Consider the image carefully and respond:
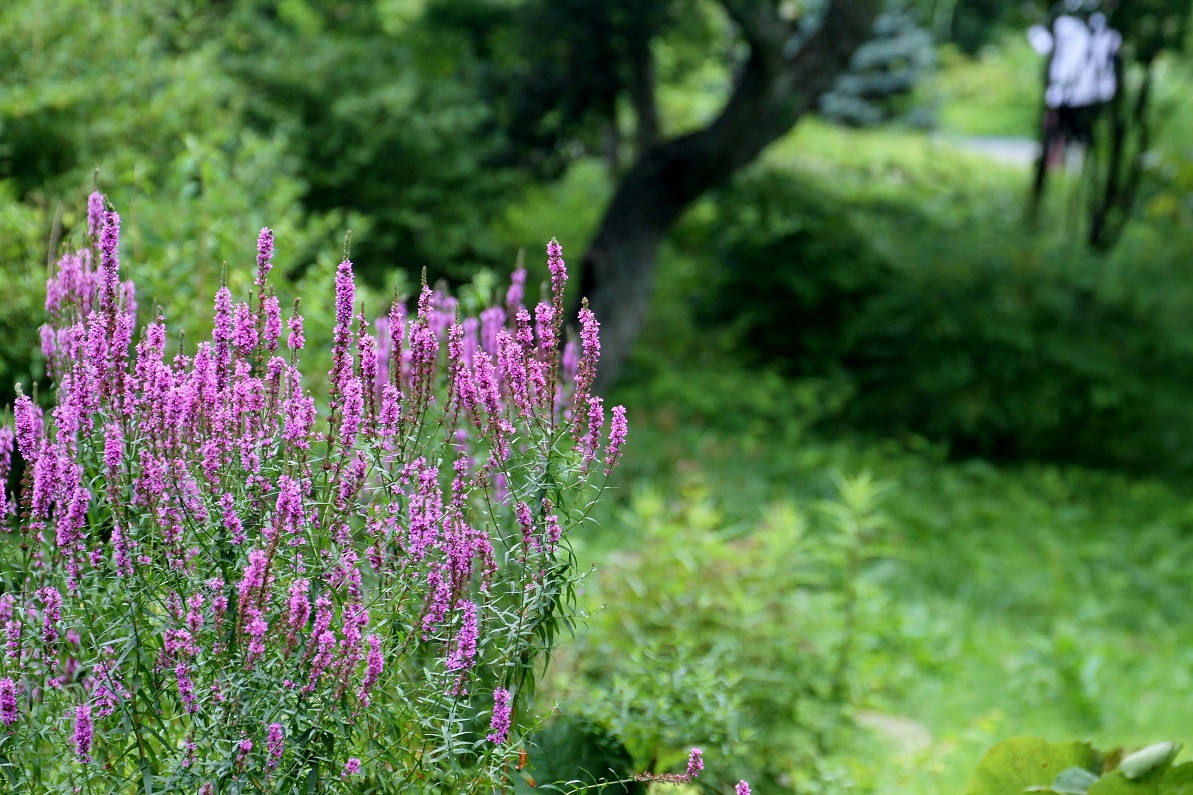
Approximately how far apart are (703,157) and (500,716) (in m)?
7.08

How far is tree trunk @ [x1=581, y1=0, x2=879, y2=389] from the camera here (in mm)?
8242

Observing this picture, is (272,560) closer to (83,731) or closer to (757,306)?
(83,731)

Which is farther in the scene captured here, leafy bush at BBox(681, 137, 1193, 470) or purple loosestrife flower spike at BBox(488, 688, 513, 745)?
leafy bush at BBox(681, 137, 1193, 470)

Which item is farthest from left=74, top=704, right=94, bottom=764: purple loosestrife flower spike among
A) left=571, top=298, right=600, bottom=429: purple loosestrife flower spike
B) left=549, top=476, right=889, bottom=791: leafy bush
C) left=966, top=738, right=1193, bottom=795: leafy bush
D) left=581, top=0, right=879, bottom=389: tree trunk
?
left=581, top=0, right=879, bottom=389: tree trunk

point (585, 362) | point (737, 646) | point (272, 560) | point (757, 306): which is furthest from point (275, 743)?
point (757, 306)

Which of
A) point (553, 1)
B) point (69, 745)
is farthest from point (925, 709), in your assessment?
point (553, 1)

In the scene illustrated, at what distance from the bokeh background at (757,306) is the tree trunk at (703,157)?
0.03 metres

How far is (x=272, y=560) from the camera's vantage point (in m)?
1.72

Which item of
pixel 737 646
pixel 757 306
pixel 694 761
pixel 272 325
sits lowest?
pixel 757 306

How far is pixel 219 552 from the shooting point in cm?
179

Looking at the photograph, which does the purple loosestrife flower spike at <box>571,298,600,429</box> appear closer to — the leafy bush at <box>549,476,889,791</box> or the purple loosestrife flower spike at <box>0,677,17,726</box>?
the purple loosestrife flower spike at <box>0,677,17,726</box>

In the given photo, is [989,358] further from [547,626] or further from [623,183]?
[547,626]

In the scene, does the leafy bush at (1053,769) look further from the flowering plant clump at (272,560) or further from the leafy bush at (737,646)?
the flowering plant clump at (272,560)

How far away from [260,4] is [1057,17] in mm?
7006
